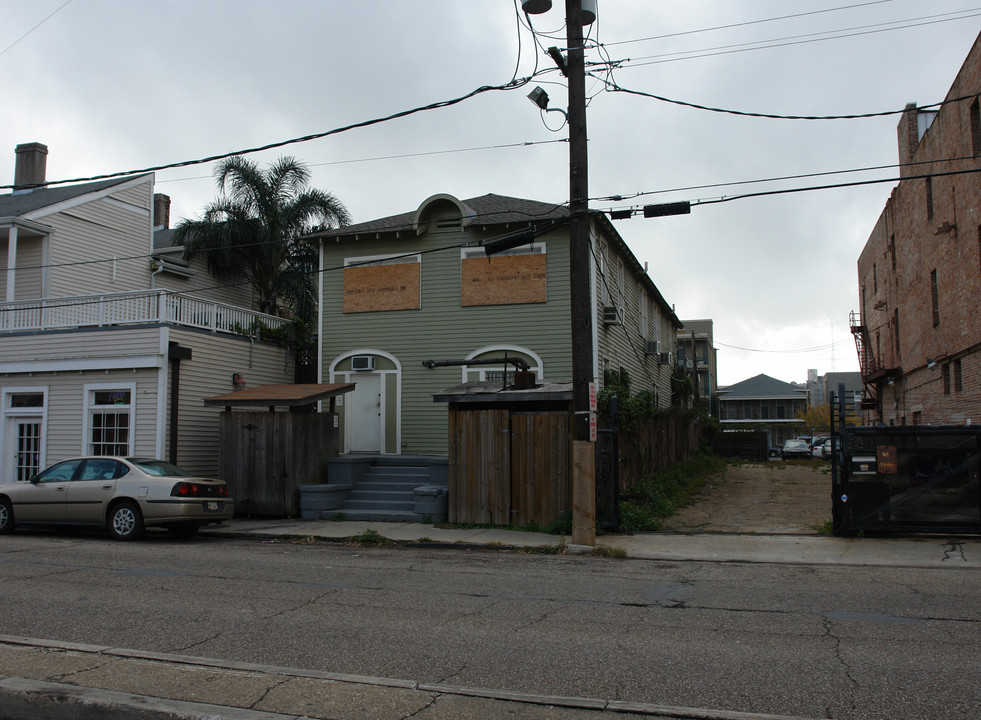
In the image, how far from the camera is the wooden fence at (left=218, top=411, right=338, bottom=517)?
1731 cm

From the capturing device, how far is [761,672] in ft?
→ 19.0

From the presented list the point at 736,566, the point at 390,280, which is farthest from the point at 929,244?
the point at 736,566

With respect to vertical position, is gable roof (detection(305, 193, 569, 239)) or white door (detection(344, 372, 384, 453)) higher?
gable roof (detection(305, 193, 569, 239))

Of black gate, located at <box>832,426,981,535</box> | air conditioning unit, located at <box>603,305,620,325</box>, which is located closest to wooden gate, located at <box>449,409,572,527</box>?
black gate, located at <box>832,426,981,535</box>

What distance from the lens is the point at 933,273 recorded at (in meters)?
26.8

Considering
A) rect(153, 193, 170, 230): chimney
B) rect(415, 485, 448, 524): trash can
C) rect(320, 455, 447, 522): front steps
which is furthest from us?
rect(153, 193, 170, 230): chimney

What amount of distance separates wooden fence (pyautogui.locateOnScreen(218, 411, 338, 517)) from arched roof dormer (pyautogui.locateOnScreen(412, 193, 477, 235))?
19.0 feet

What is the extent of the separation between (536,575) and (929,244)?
23.0m

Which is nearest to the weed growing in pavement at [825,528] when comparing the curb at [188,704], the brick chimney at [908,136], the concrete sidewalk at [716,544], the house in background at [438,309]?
the concrete sidewalk at [716,544]

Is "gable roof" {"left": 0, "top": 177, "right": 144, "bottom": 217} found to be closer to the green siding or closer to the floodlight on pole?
the green siding

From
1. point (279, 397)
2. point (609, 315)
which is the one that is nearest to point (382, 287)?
point (279, 397)

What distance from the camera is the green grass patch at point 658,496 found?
1473 centimetres

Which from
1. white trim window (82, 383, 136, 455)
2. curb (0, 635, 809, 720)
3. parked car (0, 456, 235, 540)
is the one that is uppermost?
white trim window (82, 383, 136, 455)

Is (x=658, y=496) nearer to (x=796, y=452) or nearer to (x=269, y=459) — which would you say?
(x=269, y=459)
